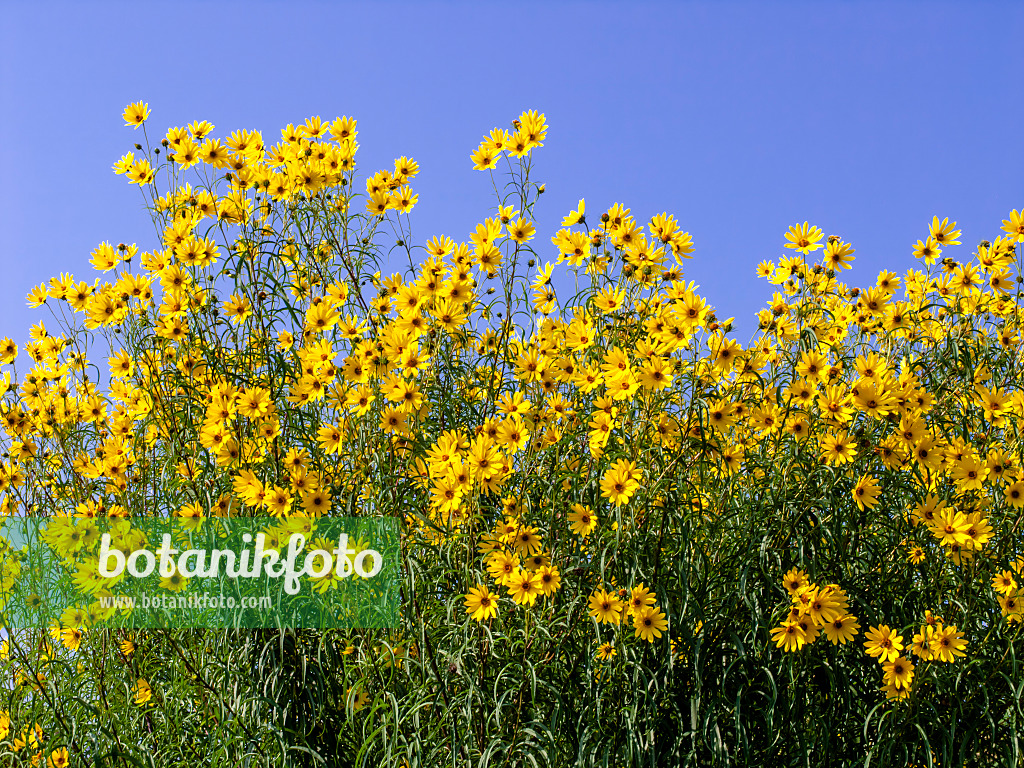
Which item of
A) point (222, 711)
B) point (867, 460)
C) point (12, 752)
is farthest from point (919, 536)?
point (12, 752)

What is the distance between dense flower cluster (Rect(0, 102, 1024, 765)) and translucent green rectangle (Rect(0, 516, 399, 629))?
49 mm

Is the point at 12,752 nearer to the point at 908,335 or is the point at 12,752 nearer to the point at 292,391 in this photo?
the point at 292,391

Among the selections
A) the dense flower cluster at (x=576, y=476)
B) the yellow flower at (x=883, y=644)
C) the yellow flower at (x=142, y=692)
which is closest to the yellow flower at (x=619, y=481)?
the dense flower cluster at (x=576, y=476)

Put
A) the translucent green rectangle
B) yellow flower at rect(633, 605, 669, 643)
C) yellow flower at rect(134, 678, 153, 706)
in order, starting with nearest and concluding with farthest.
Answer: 1. yellow flower at rect(633, 605, 669, 643)
2. the translucent green rectangle
3. yellow flower at rect(134, 678, 153, 706)

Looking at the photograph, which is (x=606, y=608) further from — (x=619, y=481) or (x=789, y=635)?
(x=789, y=635)

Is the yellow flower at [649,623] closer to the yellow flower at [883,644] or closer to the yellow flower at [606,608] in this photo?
the yellow flower at [606,608]

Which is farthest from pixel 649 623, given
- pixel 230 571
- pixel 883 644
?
pixel 230 571

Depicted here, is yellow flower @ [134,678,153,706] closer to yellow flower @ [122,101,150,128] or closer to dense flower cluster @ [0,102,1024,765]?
dense flower cluster @ [0,102,1024,765]

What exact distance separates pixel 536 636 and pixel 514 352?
0.98 metres

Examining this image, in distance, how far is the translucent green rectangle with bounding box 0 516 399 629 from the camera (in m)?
2.64

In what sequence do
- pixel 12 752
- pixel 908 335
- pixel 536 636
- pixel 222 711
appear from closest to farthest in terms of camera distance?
pixel 536 636
pixel 222 711
pixel 12 752
pixel 908 335

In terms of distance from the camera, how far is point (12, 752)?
125 inches

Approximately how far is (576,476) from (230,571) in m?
1.06

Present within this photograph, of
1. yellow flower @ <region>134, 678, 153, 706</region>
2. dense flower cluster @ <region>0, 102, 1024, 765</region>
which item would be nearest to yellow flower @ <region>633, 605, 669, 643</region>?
dense flower cluster @ <region>0, 102, 1024, 765</region>
